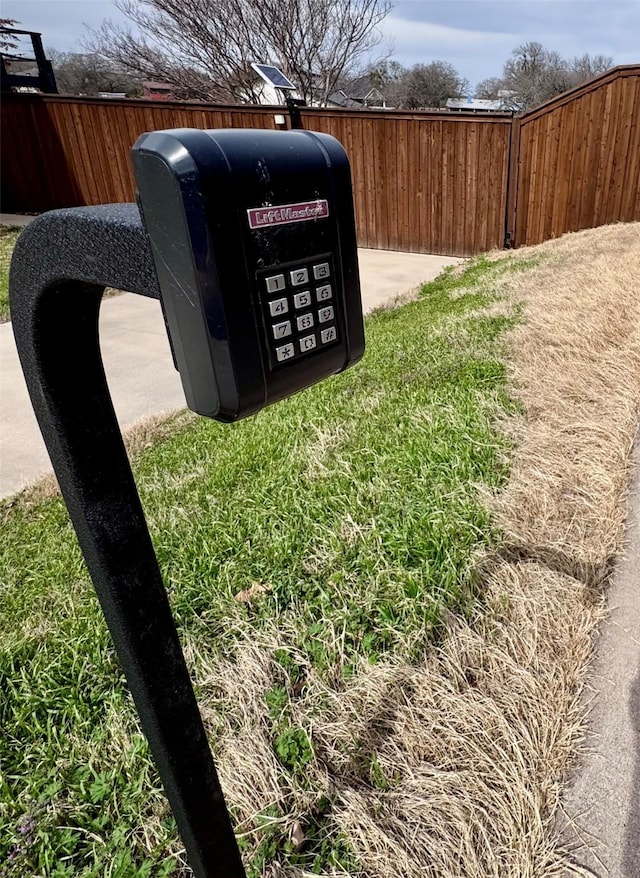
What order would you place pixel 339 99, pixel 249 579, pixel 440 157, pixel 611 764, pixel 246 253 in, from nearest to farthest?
pixel 246 253 → pixel 611 764 → pixel 249 579 → pixel 440 157 → pixel 339 99

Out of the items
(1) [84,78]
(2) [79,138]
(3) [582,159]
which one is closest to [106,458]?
(3) [582,159]

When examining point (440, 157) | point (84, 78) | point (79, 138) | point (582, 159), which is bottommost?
point (582, 159)

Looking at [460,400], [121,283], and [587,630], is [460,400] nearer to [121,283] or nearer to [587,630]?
[587,630]

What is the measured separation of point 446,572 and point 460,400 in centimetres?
152

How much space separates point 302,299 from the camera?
0.72m

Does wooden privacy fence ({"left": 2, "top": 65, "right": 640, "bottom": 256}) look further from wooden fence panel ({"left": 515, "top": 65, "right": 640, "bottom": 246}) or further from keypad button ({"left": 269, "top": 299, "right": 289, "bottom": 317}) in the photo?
keypad button ({"left": 269, "top": 299, "right": 289, "bottom": 317})

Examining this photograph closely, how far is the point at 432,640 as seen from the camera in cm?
170

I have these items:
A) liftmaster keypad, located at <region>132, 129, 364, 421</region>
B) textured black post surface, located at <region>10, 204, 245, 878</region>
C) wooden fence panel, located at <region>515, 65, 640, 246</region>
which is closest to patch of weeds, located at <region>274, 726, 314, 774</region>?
textured black post surface, located at <region>10, 204, 245, 878</region>

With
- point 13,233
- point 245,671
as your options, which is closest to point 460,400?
point 245,671

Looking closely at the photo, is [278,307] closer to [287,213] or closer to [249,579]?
[287,213]

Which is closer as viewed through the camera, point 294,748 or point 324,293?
point 324,293

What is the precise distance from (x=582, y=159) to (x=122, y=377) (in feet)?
25.4

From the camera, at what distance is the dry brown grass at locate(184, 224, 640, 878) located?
1212mm

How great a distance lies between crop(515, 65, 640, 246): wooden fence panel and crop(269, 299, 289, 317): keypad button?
994 centimetres
